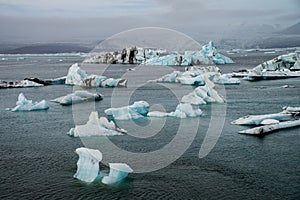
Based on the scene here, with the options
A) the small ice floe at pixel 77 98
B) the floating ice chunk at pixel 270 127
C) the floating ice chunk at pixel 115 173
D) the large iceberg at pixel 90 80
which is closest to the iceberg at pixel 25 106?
the small ice floe at pixel 77 98

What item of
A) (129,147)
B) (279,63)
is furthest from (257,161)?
(279,63)

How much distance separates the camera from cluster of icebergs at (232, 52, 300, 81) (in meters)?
26.9

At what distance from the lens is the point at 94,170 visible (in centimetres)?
778

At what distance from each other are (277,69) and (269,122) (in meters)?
18.9

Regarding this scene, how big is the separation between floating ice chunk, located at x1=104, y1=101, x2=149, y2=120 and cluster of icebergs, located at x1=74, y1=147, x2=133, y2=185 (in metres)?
5.65

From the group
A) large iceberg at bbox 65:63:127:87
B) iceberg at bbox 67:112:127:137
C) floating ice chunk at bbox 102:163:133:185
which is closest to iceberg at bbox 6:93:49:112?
iceberg at bbox 67:112:127:137

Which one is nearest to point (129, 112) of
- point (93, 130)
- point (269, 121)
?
point (93, 130)

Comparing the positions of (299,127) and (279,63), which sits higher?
(279,63)

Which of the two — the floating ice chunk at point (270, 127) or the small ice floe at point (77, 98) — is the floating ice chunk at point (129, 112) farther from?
the floating ice chunk at point (270, 127)

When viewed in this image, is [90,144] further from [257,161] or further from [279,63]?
[279,63]

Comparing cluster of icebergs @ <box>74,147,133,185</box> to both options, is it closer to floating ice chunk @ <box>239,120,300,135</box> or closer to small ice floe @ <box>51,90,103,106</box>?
floating ice chunk @ <box>239,120,300,135</box>

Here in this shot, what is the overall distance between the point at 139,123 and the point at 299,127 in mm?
5418

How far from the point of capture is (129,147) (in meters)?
10.1

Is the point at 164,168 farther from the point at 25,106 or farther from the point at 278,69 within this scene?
the point at 278,69
